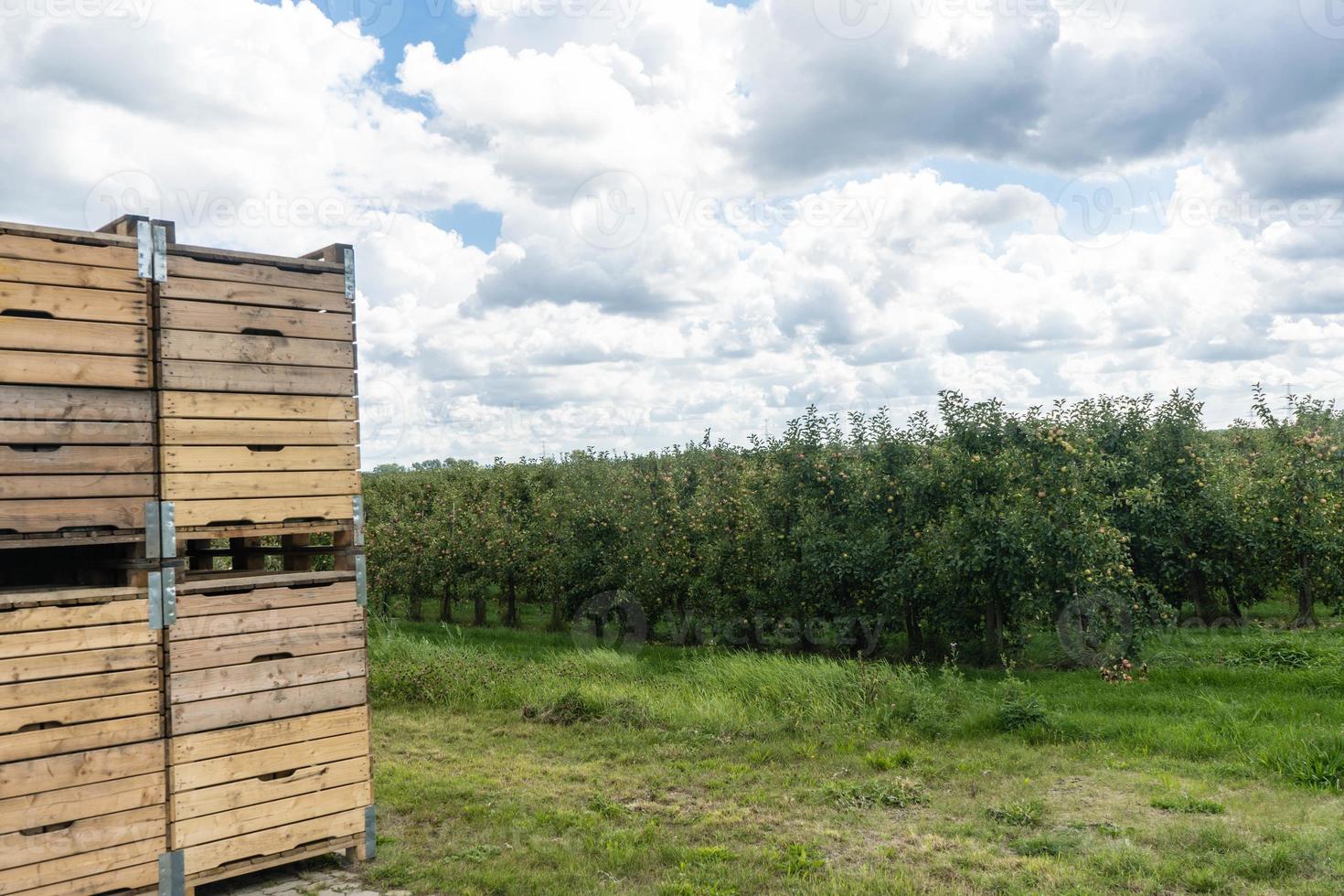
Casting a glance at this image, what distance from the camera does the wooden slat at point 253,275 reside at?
6.46 meters

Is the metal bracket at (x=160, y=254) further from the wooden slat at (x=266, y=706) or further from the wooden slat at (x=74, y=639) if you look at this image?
the wooden slat at (x=266, y=706)

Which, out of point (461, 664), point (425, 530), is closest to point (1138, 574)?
point (461, 664)

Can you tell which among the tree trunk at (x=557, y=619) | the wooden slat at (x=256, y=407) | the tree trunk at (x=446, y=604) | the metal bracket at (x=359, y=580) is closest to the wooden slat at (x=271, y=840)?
the metal bracket at (x=359, y=580)

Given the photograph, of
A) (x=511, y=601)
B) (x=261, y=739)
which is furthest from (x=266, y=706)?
(x=511, y=601)

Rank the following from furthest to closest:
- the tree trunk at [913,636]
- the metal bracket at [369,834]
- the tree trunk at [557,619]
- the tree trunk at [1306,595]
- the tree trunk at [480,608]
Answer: the tree trunk at [480,608]
the tree trunk at [557,619]
the tree trunk at [1306,595]
the tree trunk at [913,636]
the metal bracket at [369,834]

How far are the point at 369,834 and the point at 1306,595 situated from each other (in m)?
16.4

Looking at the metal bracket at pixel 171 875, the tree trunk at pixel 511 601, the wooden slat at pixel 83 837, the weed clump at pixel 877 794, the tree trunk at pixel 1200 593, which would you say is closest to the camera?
the wooden slat at pixel 83 837

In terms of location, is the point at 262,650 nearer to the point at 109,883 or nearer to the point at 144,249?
the point at 109,883

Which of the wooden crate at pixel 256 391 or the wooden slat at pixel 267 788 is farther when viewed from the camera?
the wooden crate at pixel 256 391

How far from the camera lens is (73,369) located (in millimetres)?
6008

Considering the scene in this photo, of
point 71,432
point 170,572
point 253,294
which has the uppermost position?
point 253,294

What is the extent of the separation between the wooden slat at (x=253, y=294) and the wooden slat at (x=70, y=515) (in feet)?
4.58

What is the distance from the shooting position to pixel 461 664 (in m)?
13.9

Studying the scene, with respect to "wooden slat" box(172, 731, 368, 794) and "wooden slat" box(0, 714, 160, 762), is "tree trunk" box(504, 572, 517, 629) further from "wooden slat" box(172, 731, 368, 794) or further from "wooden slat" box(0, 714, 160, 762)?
"wooden slat" box(0, 714, 160, 762)
